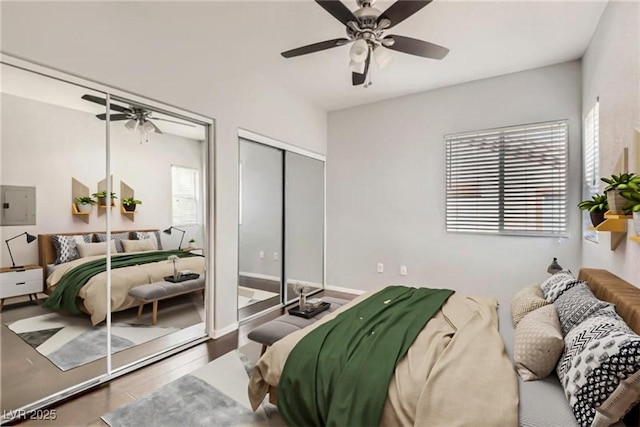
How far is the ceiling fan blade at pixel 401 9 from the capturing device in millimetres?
1930

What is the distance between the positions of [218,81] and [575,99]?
13.0 feet

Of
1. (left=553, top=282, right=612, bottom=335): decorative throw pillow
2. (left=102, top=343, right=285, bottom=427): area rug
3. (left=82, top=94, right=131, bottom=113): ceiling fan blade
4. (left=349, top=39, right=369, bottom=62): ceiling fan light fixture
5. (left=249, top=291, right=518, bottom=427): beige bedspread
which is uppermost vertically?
(left=349, top=39, right=369, bottom=62): ceiling fan light fixture

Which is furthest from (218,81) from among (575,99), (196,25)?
(575,99)

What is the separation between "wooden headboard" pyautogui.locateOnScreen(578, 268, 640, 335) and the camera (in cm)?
143

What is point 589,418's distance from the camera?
1.15 metres

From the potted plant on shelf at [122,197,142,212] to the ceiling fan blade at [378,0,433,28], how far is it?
2.41 m

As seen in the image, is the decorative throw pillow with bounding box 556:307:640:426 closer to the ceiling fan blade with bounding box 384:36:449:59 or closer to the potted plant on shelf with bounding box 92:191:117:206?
the ceiling fan blade with bounding box 384:36:449:59

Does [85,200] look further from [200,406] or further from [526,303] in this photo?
[526,303]

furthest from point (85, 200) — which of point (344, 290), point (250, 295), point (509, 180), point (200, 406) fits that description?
point (509, 180)

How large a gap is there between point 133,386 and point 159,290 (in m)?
0.80

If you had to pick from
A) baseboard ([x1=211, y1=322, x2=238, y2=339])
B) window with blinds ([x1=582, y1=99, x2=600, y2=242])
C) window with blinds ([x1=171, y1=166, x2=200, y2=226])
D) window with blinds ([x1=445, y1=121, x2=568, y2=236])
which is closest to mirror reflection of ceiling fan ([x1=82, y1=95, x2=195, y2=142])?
window with blinds ([x1=171, y1=166, x2=200, y2=226])

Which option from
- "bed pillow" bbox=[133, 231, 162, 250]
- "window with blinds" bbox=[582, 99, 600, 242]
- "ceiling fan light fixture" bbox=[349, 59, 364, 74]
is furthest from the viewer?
"window with blinds" bbox=[582, 99, 600, 242]

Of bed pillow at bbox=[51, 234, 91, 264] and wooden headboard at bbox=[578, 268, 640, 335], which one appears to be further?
bed pillow at bbox=[51, 234, 91, 264]

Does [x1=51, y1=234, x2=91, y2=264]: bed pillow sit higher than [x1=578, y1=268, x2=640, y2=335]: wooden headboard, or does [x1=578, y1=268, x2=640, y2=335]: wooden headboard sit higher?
[x1=51, y1=234, x2=91, y2=264]: bed pillow
